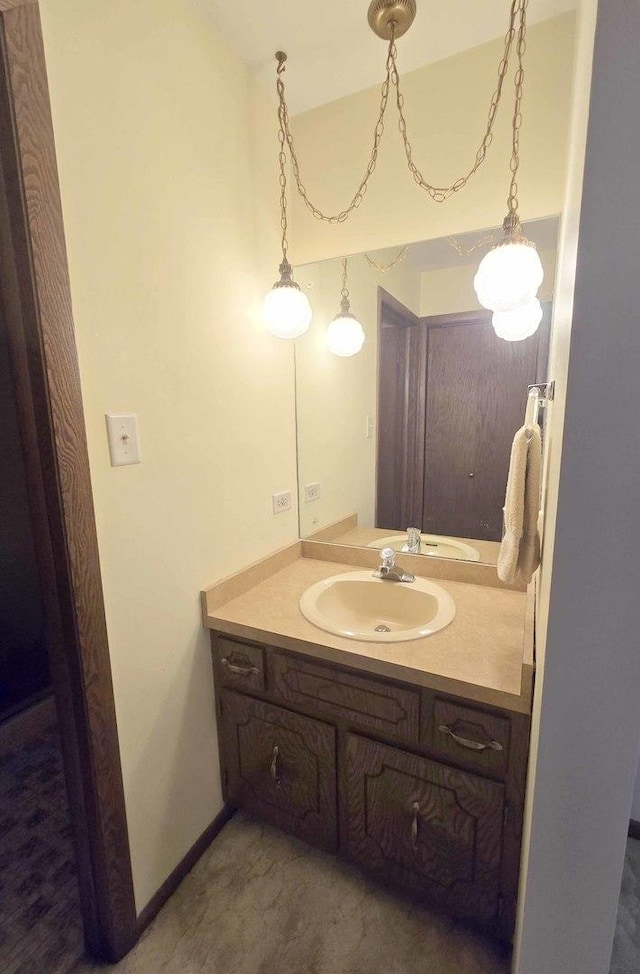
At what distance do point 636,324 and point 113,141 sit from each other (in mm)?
1099

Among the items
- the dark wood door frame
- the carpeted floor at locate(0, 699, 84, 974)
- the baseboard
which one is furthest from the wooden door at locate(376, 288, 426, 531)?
the carpeted floor at locate(0, 699, 84, 974)

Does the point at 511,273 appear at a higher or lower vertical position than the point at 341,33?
lower

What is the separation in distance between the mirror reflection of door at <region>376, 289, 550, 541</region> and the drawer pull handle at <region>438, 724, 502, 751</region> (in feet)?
2.26

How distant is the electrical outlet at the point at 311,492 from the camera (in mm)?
1704

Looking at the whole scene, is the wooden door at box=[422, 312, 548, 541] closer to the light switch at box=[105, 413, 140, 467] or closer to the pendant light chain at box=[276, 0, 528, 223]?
the pendant light chain at box=[276, 0, 528, 223]

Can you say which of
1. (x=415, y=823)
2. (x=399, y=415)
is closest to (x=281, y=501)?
(x=399, y=415)

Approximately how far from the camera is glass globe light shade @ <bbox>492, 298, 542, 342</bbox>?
1.21m

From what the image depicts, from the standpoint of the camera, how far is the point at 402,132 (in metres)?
1.27

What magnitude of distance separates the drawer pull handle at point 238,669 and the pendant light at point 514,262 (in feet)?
4.14

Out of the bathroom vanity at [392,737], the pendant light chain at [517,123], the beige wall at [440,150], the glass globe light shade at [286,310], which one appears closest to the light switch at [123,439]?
the bathroom vanity at [392,737]

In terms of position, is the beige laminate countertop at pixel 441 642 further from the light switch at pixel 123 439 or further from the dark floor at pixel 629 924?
the dark floor at pixel 629 924

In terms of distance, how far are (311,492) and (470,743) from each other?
1037 millimetres

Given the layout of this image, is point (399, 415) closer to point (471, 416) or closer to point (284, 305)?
point (471, 416)

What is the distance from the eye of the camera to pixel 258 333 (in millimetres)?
1400
